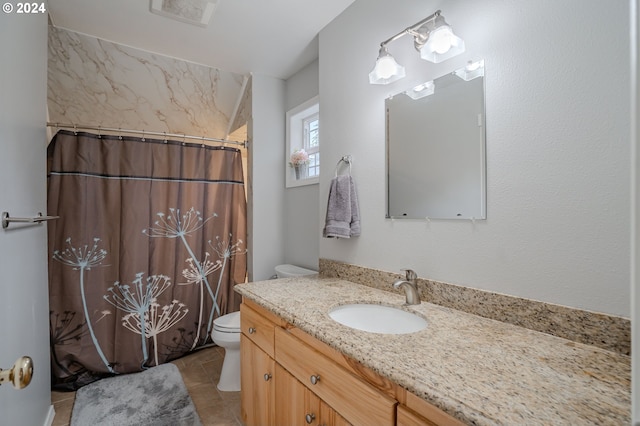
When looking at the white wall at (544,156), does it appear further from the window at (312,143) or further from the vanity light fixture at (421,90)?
the window at (312,143)

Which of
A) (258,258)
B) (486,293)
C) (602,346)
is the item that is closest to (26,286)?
(258,258)

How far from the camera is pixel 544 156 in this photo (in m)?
0.95

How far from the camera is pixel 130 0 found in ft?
5.45

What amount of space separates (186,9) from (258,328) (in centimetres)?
185

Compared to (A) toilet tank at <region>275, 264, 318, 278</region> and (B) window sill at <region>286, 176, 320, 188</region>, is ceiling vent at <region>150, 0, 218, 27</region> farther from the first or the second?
(A) toilet tank at <region>275, 264, 318, 278</region>

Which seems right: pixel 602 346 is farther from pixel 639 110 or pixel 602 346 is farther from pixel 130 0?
pixel 130 0

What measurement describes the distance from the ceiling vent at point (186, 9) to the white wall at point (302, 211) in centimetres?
81

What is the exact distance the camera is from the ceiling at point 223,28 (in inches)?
67.7

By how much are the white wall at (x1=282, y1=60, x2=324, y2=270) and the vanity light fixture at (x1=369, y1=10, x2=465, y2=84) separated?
0.96m

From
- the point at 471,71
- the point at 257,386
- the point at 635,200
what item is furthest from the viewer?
the point at 257,386

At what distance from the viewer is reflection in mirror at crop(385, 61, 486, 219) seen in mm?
1137

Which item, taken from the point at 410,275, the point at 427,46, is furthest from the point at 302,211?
the point at 427,46

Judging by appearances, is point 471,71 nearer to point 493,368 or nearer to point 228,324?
point 493,368

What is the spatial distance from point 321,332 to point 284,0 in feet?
5.79
